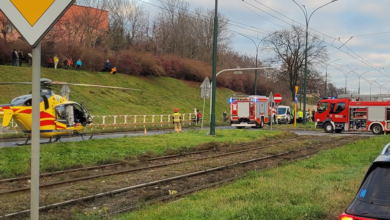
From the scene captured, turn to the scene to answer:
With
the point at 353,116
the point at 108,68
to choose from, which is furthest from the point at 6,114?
the point at 108,68

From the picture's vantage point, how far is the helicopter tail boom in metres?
15.7

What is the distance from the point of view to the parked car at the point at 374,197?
3.70m

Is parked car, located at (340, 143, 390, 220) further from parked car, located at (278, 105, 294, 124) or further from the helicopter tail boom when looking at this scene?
parked car, located at (278, 105, 294, 124)

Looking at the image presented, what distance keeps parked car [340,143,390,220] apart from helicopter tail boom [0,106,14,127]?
47.6 feet

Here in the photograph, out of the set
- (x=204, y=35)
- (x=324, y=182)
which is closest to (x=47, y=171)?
(x=324, y=182)

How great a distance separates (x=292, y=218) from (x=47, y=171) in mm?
8022

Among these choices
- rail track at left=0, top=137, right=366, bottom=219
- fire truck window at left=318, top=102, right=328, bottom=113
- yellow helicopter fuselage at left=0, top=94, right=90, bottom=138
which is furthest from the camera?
fire truck window at left=318, top=102, right=328, bottom=113

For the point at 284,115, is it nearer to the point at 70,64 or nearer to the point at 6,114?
the point at 70,64

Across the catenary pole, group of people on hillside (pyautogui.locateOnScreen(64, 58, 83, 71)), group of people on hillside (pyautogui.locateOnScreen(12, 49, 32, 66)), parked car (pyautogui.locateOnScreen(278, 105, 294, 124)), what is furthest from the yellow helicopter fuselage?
parked car (pyautogui.locateOnScreen(278, 105, 294, 124))

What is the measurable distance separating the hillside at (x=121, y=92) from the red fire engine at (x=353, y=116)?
1843 centimetres

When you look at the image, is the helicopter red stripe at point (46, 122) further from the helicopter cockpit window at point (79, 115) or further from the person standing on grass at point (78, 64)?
the person standing on grass at point (78, 64)

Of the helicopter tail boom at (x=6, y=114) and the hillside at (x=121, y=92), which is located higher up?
the hillside at (x=121, y=92)

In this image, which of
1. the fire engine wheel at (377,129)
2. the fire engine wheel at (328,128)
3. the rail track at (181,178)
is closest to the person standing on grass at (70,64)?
the fire engine wheel at (328,128)

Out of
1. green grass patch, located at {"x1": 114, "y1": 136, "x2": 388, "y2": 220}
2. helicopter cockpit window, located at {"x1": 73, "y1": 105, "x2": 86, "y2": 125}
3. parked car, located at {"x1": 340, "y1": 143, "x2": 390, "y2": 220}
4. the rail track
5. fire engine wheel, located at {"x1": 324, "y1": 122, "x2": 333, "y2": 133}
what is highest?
helicopter cockpit window, located at {"x1": 73, "y1": 105, "x2": 86, "y2": 125}
